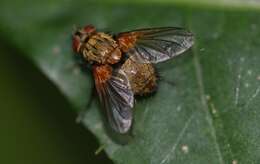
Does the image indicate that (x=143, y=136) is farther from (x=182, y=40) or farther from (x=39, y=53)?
(x=39, y=53)

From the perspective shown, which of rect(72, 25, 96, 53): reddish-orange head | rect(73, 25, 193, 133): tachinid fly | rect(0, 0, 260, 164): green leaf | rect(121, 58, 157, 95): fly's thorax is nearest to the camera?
rect(0, 0, 260, 164): green leaf

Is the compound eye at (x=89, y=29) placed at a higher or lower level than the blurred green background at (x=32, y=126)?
higher

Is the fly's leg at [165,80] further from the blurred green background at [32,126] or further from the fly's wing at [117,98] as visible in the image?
the blurred green background at [32,126]

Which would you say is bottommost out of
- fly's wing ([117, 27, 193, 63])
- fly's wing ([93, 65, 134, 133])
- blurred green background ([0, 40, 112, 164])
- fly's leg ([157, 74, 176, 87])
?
blurred green background ([0, 40, 112, 164])

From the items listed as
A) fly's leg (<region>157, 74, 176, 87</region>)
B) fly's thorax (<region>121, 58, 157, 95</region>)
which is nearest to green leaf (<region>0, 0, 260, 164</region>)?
fly's leg (<region>157, 74, 176, 87</region>)

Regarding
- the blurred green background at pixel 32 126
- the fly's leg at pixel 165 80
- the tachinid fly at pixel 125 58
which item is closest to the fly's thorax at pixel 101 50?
the tachinid fly at pixel 125 58

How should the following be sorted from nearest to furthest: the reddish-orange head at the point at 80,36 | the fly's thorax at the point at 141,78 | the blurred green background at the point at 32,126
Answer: the fly's thorax at the point at 141,78, the reddish-orange head at the point at 80,36, the blurred green background at the point at 32,126

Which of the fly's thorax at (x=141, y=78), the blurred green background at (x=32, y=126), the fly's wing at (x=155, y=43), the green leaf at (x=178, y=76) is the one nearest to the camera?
the green leaf at (x=178, y=76)

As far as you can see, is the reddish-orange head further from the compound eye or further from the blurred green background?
the blurred green background
